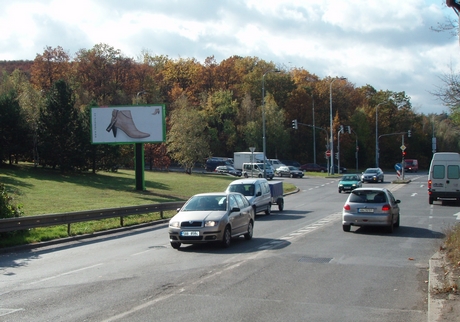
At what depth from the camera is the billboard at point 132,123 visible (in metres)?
42.9

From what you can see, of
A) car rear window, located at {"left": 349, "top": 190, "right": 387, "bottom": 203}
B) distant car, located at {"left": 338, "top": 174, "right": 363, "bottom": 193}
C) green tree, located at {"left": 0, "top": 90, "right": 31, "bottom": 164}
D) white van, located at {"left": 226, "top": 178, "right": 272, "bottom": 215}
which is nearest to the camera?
car rear window, located at {"left": 349, "top": 190, "right": 387, "bottom": 203}

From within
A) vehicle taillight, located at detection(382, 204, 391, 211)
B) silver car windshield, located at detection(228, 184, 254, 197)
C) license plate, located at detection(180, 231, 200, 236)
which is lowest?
license plate, located at detection(180, 231, 200, 236)

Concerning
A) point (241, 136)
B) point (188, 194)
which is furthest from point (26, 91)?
point (241, 136)

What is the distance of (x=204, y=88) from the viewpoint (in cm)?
9694

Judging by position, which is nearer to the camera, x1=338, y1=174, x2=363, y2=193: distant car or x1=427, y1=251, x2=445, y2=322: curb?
x1=427, y1=251, x2=445, y2=322: curb

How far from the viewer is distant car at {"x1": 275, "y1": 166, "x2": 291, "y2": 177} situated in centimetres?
7050

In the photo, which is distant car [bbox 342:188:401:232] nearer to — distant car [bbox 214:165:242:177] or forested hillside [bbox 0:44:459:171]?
forested hillside [bbox 0:44:459:171]

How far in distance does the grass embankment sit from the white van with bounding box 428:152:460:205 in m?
15.2

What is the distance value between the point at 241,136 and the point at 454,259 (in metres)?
78.8

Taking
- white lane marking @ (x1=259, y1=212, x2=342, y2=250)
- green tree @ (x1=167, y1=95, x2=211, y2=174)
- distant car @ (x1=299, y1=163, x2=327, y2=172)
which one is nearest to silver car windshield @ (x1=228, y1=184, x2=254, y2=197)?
white lane marking @ (x1=259, y1=212, x2=342, y2=250)

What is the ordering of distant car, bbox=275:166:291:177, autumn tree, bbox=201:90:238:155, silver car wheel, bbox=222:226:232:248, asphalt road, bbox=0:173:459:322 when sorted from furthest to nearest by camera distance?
autumn tree, bbox=201:90:238:155 < distant car, bbox=275:166:291:177 < silver car wheel, bbox=222:226:232:248 < asphalt road, bbox=0:173:459:322

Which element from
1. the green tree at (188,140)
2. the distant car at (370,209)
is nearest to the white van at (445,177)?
the distant car at (370,209)

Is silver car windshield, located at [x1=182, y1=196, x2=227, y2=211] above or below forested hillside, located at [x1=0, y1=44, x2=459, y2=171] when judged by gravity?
below

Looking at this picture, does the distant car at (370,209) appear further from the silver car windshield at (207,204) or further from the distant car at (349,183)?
the distant car at (349,183)
